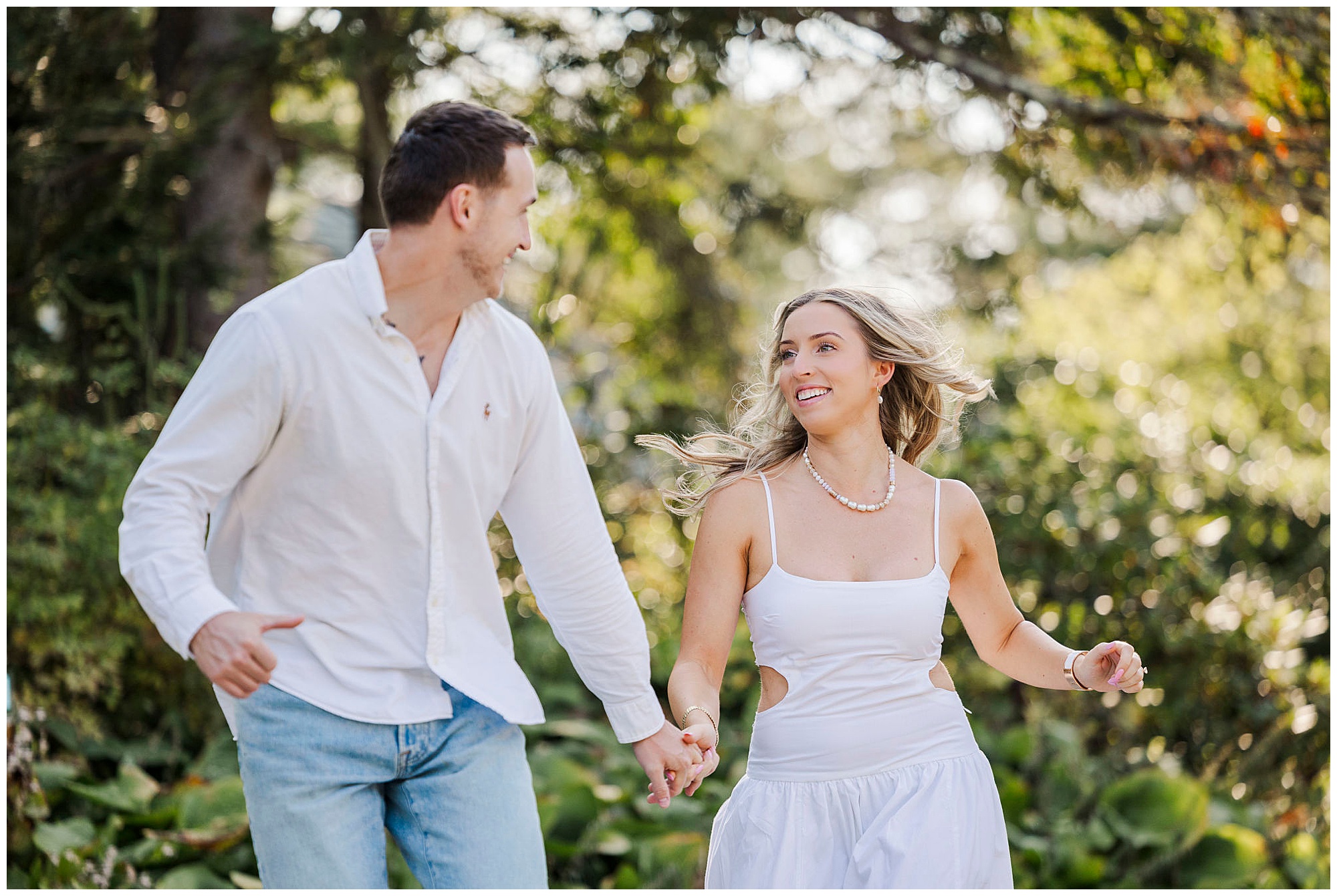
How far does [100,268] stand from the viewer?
5125mm

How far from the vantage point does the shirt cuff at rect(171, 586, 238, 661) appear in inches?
73.1

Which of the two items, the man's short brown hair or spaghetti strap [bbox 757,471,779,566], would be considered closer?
the man's short brown hair

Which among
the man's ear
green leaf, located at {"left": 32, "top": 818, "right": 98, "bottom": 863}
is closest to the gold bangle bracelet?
the man's ear

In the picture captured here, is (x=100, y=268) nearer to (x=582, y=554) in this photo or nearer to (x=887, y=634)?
(x=582, y=554)

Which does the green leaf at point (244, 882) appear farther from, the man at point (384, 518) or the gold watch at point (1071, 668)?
the gold watch at point (1071, 668)

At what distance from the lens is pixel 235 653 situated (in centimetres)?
183

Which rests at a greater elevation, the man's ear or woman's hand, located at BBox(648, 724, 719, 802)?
the man's ear

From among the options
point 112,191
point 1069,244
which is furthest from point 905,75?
point 1069,244

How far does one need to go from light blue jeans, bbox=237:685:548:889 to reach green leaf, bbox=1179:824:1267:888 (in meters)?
3.26

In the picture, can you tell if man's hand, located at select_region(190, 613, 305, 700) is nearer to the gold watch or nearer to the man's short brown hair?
the man's short brown hair

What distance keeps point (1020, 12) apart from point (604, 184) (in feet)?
7.43

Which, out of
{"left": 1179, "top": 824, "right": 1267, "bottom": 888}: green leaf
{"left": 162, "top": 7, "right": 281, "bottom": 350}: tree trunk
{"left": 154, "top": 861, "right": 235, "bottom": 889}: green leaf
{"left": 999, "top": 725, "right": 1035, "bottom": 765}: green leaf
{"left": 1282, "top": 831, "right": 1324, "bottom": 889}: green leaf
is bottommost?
{"left": 1282, "top": 831, "right": 1324, "bottom": 889}: green leaf

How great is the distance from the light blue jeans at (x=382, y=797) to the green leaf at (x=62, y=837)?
6.10ft

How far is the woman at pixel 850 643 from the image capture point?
2.32m
